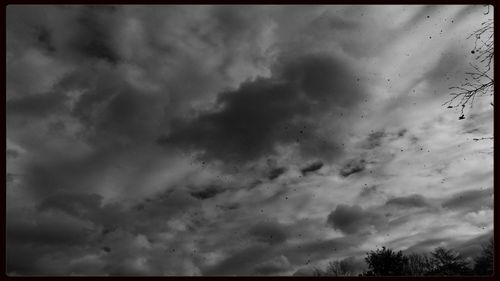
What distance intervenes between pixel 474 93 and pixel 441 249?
75.9 m

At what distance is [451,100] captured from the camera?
24.1 feet

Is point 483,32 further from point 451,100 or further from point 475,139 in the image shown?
point 475,139

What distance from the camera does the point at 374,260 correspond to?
2499 inches

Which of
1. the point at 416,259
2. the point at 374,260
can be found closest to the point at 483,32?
the point at 374,260

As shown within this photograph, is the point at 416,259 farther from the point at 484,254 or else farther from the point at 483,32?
the point at 483,32

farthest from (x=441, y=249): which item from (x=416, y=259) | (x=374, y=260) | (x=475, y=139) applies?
(x=475, y=139)
